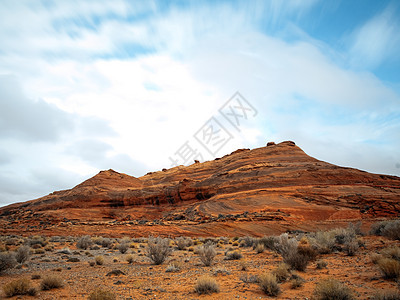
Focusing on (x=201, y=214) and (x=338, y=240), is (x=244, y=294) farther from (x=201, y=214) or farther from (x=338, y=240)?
(x=201, y=214)

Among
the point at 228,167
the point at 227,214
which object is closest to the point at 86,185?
the point at 228,167

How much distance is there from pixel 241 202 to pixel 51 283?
2976 centimetres

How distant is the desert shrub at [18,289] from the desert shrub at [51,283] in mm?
566

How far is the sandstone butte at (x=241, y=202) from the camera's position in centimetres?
2798

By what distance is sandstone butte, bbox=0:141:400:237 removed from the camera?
27984mm

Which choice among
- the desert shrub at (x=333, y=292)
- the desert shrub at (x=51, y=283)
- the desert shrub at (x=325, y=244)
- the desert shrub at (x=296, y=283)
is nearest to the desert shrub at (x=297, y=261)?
the desert shrub at (x=296, y=283)

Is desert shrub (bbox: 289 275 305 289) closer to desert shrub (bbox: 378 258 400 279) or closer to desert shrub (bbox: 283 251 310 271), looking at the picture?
desert shrub (bbox: 283 251 310 271)

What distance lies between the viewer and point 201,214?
35.3m

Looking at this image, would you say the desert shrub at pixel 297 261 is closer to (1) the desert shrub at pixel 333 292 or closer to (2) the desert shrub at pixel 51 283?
(1) the desert shrub at pixel 333 292

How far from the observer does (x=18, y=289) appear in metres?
6.68

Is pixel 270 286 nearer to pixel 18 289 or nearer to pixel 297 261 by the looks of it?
pixel 297 261

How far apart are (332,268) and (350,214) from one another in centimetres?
2412

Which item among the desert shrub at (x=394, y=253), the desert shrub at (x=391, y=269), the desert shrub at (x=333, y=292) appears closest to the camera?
the desert shrub at (x=333, y=292)

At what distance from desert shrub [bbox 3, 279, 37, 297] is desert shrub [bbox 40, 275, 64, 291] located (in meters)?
0.57
